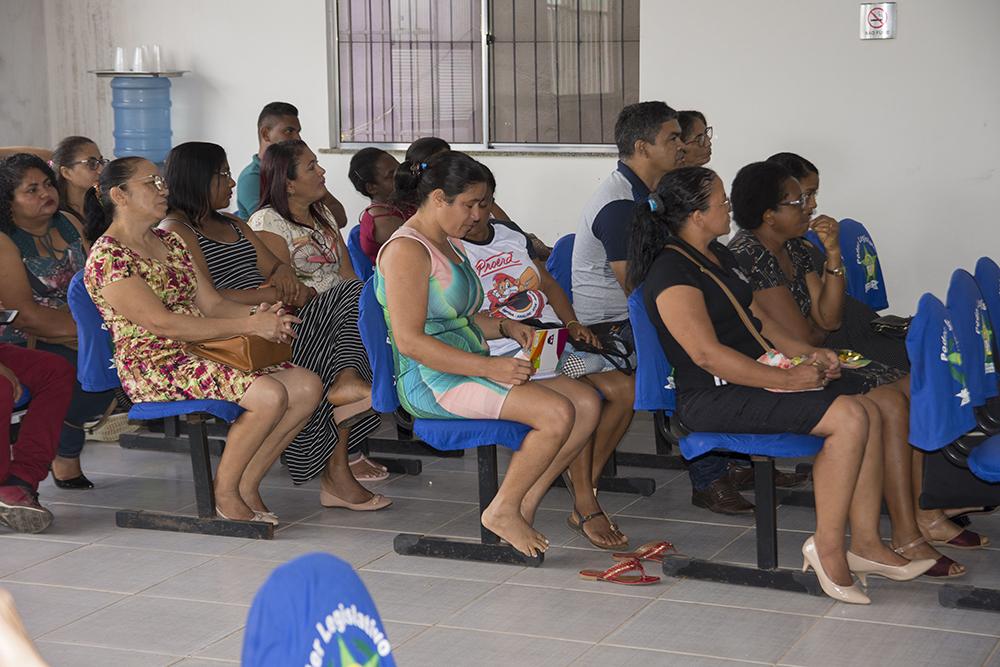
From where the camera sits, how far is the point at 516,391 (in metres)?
3.85

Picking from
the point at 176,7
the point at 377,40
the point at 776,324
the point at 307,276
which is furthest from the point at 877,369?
the point at 176,7

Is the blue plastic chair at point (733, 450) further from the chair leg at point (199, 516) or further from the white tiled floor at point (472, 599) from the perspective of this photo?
the chair leg at point (199, 516)

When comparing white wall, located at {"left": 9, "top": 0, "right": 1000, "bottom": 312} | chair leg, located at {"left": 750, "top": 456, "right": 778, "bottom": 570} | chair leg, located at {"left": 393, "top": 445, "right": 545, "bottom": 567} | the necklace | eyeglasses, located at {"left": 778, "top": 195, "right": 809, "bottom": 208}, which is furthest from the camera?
white wall, located at {"left": 9, "top": 0, "right": 1000, "bottom": 312}

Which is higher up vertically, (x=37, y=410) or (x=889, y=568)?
(x=37, y=410)

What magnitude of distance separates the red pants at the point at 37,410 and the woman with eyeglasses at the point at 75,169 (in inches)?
34.0

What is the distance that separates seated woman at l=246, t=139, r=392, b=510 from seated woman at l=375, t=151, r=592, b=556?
0.66 meters

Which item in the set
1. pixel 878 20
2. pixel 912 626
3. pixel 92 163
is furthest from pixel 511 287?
pixel 878 20

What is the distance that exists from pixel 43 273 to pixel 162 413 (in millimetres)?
989

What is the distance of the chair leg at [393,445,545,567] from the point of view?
13.0 ft

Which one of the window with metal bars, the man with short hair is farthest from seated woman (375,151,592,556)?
the window with metal bars

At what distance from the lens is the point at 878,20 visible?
6.01 metres

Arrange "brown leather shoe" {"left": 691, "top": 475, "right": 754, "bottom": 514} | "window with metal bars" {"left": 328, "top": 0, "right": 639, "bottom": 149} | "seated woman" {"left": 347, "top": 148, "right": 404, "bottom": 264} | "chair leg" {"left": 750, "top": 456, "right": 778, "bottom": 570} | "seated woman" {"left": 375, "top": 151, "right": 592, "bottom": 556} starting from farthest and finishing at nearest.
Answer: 1. "window with metal bars" {"left": 328, "top": 0, "right": 639, "bottom": 149}
2. "seated woman" {"left": 347, "top": 148, "right": 404, "bottom": 264}
3. "brown leather shoe" {"left": 691, "top": 475, "right": 754, "bottom": 514}
4. "seated woman" {"left": 375, "top": 151, "right": 592, "bottom": 556}
5. "chair leg" {"left": 750, "top": 456, "right": 778, "bottom": 570}

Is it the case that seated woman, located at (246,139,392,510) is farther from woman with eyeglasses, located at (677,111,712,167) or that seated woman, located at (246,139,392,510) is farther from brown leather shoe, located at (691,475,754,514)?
woman with eyeglasses, located at (677,111,712,167)

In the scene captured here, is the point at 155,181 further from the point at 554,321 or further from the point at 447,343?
the point at 554,321
